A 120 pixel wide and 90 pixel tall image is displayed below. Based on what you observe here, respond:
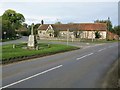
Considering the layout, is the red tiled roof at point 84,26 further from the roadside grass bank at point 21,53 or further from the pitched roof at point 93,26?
the roadside grass bank at point 21,53

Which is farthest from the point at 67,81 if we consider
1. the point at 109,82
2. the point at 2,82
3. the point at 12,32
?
the point at 12,32

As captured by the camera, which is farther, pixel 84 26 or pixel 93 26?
pixel 84 26

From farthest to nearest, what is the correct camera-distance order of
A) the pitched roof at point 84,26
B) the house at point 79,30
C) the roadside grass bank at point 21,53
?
the pitched roof at point 84,26 → the house at point 79,30 → the roadside grass bank at point 21,53

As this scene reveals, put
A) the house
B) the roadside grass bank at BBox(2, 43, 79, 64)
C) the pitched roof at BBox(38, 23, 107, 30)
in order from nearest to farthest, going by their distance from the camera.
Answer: the roadside grass bank at BBox(2, 43, 79, 64) → the house → the pitched roof at BBox(38, 23, 107, 30)

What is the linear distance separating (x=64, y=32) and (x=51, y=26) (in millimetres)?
5990

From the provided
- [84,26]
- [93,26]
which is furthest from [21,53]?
[84,26]

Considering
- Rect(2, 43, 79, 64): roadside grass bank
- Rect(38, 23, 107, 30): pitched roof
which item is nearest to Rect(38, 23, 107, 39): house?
Rect(38, 23, 107, 30): pitched roof

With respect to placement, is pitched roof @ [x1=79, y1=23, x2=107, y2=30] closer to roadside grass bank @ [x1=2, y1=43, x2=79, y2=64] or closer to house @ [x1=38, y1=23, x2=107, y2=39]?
house @ [x1=38, y1=23, x2=107, y2=39]

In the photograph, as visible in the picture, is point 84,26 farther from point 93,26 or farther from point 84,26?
point 93,26

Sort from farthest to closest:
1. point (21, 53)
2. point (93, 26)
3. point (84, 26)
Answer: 1. point (84, 26)
2. point (93, 26)
3. point (21, 53)

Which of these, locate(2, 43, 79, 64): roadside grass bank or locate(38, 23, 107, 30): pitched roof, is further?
locate(38, 23, 107, 30): pitched roof

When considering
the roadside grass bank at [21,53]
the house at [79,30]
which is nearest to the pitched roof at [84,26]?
the house at [79,30]

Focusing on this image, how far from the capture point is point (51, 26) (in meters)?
126

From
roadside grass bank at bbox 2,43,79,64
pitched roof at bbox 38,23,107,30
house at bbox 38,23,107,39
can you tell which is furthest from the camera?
pitched roof at bbox 38,23,107,30
